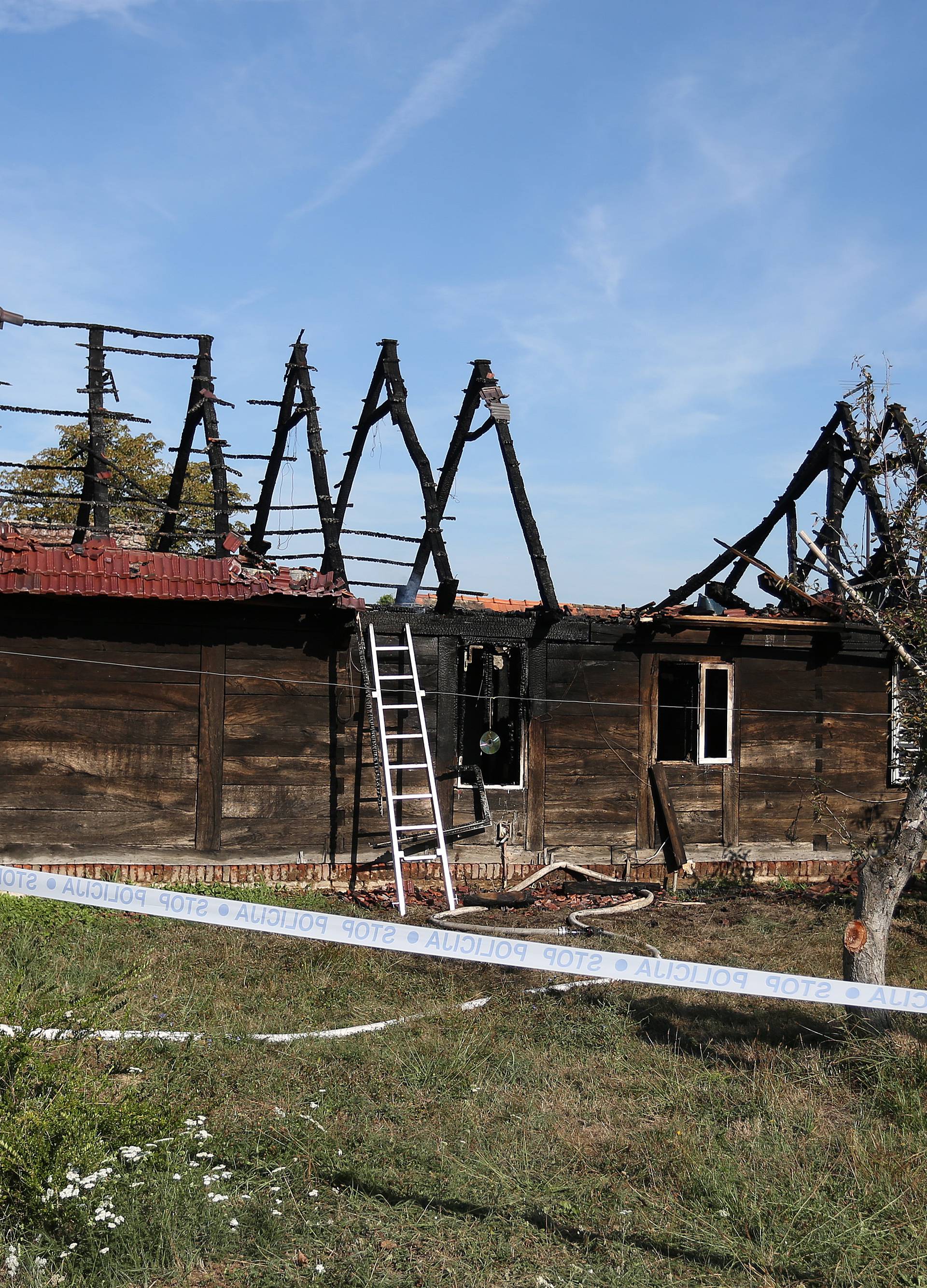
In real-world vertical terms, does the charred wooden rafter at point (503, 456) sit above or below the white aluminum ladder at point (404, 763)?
above

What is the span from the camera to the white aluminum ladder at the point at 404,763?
988 centimetres

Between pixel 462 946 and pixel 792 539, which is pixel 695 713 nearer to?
pixel 792 539

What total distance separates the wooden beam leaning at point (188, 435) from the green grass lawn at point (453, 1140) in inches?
340

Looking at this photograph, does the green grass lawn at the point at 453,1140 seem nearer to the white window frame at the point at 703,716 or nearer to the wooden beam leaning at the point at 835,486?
the white window frame at the point at 703,716

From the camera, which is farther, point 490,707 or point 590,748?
point 590,748

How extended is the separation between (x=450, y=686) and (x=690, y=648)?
122 inches

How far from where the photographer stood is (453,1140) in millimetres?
4602

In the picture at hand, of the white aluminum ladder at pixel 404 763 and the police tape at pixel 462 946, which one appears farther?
the white aluminum ladder at pixel 404 763

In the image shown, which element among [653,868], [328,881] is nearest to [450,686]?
[328,881]

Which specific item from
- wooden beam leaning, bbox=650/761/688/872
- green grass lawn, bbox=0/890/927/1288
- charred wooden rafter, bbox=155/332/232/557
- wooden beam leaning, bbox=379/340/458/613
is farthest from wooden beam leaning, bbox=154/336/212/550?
green grass lawn, bbox=0/890/927/1288

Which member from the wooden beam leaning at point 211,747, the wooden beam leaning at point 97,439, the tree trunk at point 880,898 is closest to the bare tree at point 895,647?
the tree trunk at point 880,898

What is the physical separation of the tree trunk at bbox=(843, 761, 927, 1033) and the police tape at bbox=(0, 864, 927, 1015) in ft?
2.98

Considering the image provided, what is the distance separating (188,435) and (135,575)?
545cm

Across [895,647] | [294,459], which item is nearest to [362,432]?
[294,459]
